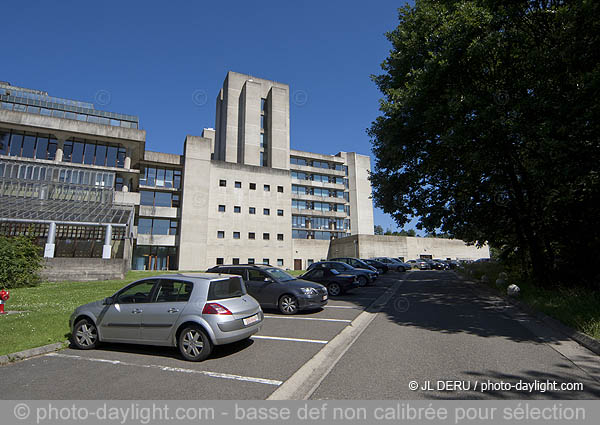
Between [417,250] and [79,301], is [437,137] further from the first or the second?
[417,250]

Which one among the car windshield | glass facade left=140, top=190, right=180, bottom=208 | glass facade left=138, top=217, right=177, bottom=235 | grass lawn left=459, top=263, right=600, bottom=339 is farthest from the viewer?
glass facade left=140, top=190, right=180, bottom=208

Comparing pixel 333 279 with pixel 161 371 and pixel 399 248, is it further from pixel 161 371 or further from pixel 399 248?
pixel 399 248

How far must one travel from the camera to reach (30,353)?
5.81m

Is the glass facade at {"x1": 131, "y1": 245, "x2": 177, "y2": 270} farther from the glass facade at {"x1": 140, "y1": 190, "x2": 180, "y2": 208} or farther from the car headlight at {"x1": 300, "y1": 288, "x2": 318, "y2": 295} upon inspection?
the car headlight at {"x1": 300, "y1": 288, "x2": 318, "y2": 295}

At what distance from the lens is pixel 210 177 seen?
44750 mm

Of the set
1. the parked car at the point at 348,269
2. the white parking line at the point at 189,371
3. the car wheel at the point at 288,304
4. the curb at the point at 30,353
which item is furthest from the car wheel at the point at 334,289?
the curb at the point at 30,353

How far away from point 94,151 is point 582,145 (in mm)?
44191

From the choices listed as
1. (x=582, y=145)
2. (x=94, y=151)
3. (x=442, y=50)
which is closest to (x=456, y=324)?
(x=582, y=145)

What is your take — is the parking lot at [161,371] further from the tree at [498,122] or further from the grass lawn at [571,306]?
the tree at [498,122]

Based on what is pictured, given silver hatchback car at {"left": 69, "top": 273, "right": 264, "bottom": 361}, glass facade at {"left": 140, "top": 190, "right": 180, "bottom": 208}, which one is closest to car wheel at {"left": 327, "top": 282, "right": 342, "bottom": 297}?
silver hatchback car at {"left": 69, "top": 273, "right": 264, "bottom": 361}

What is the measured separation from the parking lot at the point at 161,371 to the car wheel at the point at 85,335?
0.13m

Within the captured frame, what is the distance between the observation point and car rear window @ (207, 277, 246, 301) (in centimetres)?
583

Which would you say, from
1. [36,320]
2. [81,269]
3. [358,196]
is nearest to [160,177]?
[81,269]

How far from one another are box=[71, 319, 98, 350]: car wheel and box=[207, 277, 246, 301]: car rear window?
101 inches
